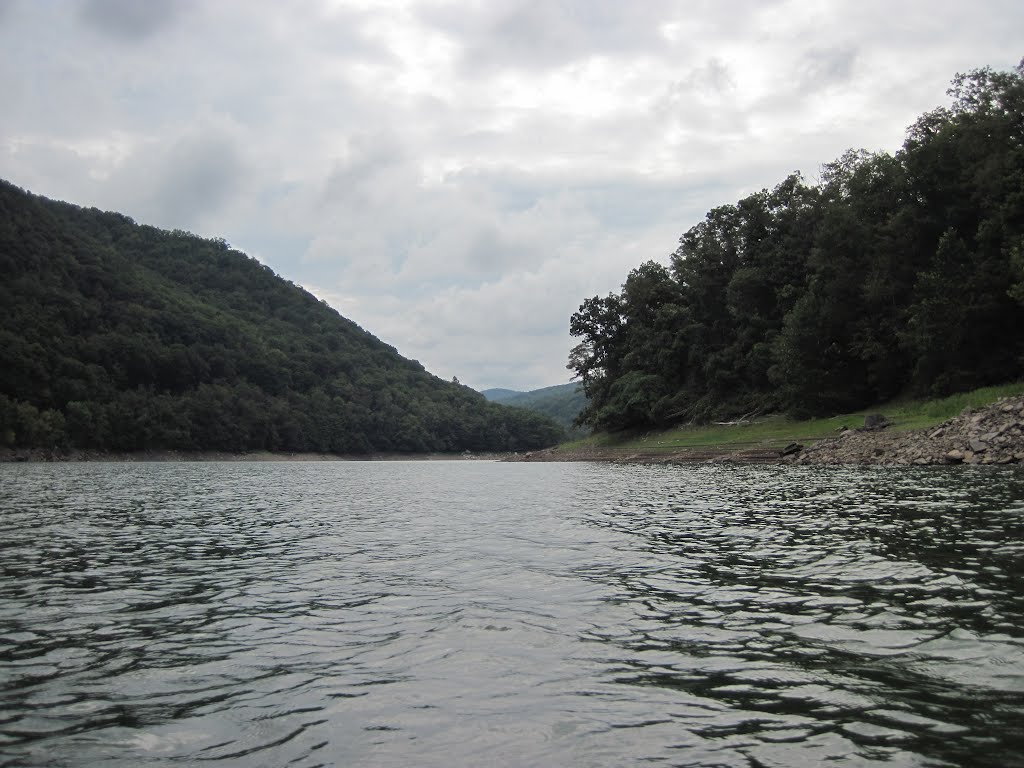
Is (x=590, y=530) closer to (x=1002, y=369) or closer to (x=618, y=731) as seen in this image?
(x=618, y=731)

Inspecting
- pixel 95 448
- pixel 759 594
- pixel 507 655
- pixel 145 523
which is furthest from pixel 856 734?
pixel 95 448

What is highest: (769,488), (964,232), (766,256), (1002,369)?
(766,256)

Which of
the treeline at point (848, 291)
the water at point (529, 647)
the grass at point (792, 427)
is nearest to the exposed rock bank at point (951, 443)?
the grass at point (792, 427)

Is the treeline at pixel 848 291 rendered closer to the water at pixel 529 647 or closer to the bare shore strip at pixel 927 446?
the bare shore strip at pixel 927 446

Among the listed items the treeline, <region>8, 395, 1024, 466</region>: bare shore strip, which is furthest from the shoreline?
<region>8, 395, 1024, 466</region>: bare shore strip

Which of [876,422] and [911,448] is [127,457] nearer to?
[876,422]

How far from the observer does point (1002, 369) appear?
6150 cm

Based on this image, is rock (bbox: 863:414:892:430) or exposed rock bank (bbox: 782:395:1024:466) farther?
rock (bbox: 863:414:892:430)

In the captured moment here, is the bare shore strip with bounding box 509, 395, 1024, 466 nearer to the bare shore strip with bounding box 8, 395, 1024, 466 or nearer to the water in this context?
the bare shore strip with bounding box 8, 395, 1024, 466

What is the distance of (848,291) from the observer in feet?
265

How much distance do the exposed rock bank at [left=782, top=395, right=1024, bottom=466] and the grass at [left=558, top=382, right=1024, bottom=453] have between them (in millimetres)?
3545

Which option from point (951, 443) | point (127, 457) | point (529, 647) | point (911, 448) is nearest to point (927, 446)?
point (911, 448)

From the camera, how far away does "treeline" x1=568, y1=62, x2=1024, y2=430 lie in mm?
61500

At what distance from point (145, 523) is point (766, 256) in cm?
9147
